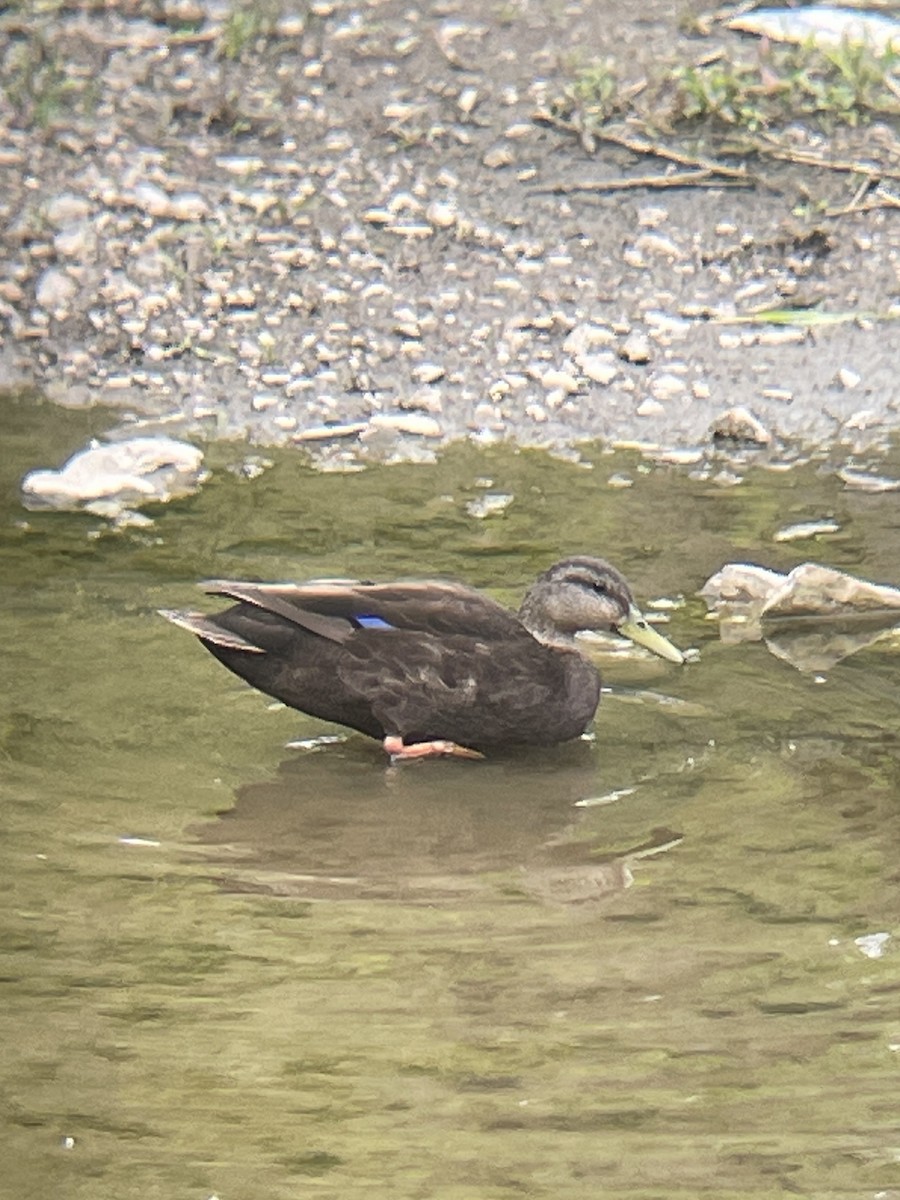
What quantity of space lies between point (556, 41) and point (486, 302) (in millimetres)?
1901

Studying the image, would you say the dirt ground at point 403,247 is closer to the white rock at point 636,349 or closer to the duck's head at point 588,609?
the white rock at point 636,349

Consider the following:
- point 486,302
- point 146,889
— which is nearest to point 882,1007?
point 146,889

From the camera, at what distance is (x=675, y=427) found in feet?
27.8

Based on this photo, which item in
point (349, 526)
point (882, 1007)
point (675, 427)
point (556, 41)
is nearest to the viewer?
point (882, 1007)

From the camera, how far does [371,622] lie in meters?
6.16

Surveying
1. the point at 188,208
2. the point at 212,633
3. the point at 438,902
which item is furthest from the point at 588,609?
the point at 188,208

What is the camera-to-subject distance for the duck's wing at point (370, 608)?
240 inches

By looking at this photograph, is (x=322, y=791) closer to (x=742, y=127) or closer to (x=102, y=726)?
(x=102, y=726)

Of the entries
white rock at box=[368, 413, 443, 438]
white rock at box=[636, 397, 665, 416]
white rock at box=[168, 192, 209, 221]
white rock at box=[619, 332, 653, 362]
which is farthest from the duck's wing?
white rock at box=[168, 192, 209, 221]

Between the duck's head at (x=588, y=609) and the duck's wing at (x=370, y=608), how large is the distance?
192 millimetres

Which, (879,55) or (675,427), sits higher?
(879,55)

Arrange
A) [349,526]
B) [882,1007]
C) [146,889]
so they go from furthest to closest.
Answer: [349,526] < [146,889] < [882,1007]

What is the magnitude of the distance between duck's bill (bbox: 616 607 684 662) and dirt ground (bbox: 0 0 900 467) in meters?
2.01

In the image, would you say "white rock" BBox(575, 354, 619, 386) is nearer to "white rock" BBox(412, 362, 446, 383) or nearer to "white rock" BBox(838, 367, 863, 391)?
"white rock" BBox(412, 362, 446, 383)
